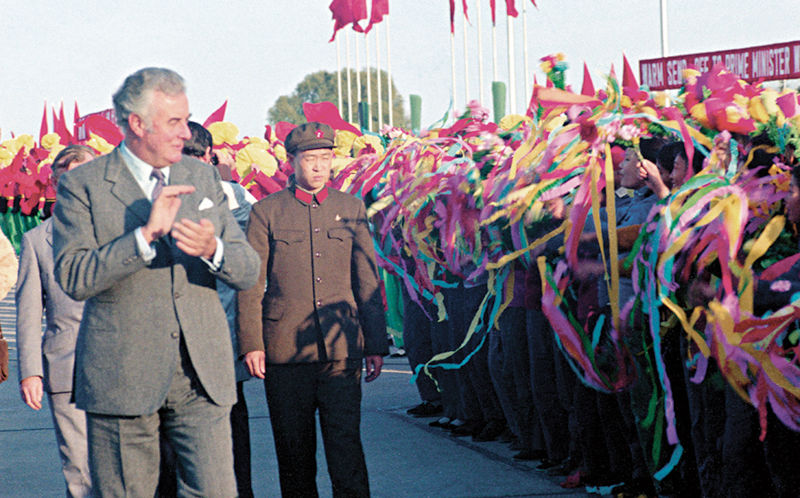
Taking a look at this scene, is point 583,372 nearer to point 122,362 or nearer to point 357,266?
point 357,266

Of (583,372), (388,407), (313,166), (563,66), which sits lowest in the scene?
(388,407)

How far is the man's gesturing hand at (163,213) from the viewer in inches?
127

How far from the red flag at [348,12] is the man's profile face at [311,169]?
61.4ft

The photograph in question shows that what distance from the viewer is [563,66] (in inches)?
257

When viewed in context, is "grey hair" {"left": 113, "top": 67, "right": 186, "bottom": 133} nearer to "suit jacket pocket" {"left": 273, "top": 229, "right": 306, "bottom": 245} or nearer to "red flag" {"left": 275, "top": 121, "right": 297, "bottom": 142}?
"suit jacket pocket" {"left": 273, "top": 229, "right": 306, "bottom": 245}

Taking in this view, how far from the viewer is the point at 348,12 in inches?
936

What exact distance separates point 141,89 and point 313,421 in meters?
2.14

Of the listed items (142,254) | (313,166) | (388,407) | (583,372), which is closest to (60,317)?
(313,166)

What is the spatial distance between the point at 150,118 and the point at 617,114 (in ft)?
9.51

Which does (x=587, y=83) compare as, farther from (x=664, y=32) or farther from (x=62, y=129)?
(x=62, y=129)

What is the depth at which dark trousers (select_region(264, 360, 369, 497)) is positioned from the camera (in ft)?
16.5

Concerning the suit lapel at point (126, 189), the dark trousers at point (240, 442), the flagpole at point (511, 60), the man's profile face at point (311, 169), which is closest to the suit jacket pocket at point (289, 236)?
the man's profile face at point (311, 169)

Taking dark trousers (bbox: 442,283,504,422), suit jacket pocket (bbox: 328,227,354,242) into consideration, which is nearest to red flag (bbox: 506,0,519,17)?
dark trousers (bbox: 442,283,504,422)

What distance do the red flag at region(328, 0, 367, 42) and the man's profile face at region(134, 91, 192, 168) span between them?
20508 millimetres
